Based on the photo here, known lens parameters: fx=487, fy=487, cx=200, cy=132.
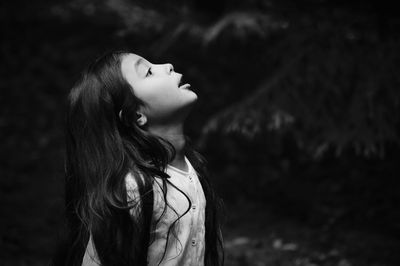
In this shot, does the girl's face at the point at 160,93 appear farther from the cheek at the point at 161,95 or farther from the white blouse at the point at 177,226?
the white blouse at the point at 177,226

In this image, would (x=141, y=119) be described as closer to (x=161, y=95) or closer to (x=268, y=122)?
(x=161, y=95)

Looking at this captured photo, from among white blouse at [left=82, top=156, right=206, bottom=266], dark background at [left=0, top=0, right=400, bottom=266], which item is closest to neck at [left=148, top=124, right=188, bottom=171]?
white blouse at [left=82, top=156, right=206, bottom=266]

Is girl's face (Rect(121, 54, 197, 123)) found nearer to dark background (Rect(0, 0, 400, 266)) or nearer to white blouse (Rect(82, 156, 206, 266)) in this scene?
white blouse (Rect(82, 156, 206, 266))

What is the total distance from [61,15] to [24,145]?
11.4 ft

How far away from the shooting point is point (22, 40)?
945cm

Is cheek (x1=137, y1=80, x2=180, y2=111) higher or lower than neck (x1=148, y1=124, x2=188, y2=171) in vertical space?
higher

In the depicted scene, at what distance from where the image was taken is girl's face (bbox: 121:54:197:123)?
205 centimetres

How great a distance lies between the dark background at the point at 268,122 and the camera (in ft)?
13.7

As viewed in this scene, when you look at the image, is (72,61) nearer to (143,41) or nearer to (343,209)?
(143,41)

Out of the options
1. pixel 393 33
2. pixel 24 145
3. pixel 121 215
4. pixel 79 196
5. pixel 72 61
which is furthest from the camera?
pixel 72 61

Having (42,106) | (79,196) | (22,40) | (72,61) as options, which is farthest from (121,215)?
(22,40)

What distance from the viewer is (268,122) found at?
4.30 m

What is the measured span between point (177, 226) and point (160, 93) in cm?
56

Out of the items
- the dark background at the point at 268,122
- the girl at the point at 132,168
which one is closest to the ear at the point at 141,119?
the girl at the point at 132,168
